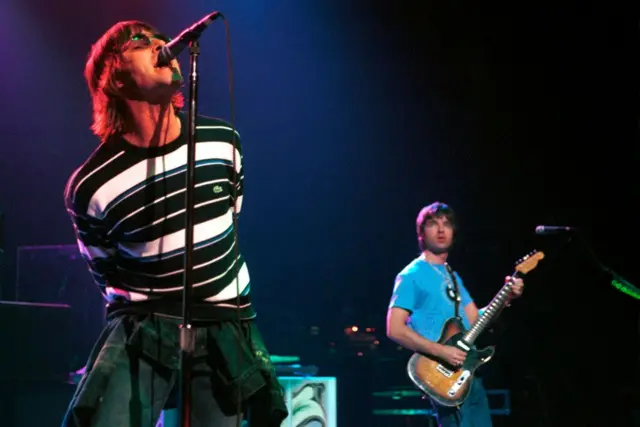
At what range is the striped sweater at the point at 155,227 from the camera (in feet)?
6.86

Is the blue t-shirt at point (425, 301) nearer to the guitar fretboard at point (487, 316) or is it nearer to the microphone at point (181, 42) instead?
the guitar fretboard at point (487, 316)

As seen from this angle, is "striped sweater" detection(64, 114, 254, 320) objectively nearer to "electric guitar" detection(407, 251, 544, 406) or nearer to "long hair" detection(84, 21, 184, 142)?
"long hair" detection(84, 21, 184, 142)

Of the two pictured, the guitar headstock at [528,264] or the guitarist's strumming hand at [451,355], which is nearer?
the guitarist's strumming hand at [451,355]

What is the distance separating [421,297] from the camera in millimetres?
4879

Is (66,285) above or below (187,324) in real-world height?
below

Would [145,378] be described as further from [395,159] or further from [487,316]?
[395,159]

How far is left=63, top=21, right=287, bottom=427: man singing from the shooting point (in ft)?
6.72

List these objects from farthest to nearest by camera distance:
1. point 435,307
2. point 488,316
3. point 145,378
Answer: point 488,316 → point 435,307 → point 145,378

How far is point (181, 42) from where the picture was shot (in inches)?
79.0

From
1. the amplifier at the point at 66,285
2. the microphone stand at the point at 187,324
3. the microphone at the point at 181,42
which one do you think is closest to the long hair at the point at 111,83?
the microphone at the point at 181,42

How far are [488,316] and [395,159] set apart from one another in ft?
12.0

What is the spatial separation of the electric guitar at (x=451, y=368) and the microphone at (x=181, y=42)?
3.18 m

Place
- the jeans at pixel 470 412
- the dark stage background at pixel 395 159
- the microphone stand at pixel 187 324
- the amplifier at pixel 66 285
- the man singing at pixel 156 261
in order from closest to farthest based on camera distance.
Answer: the microphone stand at pixel 187 324 < the man singing at pixel 156 261 < the jeans at pixel 470 412 < the amplifier at pixel 66 285 < the dark stage background at pixel 395 159

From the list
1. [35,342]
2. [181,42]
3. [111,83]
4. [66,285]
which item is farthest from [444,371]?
[181,42]
